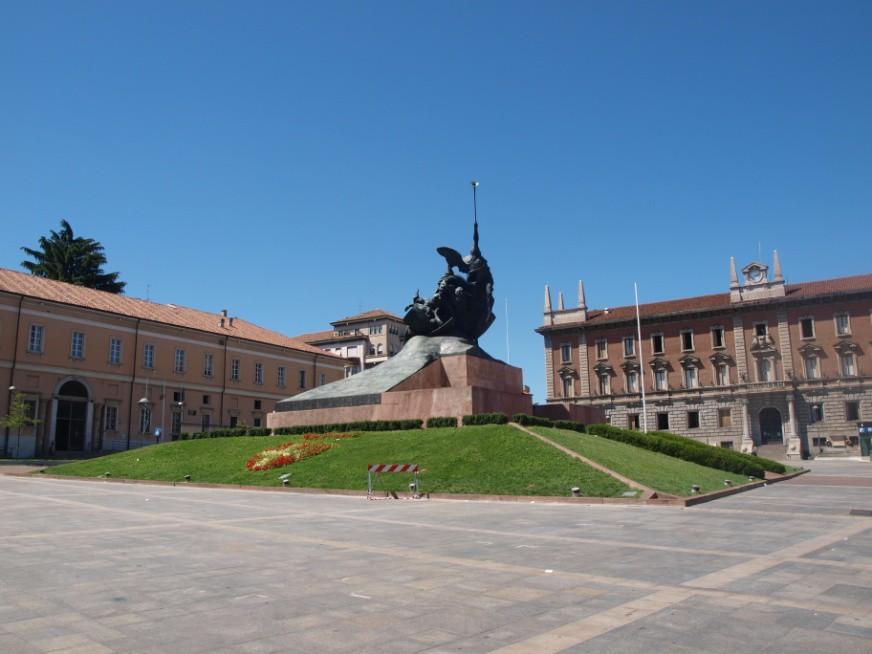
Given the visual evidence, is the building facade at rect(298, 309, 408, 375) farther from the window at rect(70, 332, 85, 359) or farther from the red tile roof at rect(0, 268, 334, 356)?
the window at rect(70, 332, 85, 359)

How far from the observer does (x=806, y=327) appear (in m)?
68.8

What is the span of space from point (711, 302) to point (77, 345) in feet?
202

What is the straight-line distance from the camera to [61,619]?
6.01 meters

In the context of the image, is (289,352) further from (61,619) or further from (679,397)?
(61,619)

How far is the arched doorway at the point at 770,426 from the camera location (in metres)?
68.9

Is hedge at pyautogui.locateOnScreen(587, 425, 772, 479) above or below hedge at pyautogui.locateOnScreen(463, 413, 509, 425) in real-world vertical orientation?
below

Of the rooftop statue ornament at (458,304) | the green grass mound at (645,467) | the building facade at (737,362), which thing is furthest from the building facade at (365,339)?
the green grass mound at (645,467)

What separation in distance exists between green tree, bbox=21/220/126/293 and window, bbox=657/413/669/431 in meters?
58.5

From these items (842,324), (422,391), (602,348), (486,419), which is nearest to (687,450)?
(486,419)

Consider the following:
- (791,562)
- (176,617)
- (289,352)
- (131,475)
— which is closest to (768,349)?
(289,352)

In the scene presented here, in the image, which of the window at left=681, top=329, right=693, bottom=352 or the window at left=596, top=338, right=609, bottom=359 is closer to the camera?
the window at left=681, top=329, right=693, bottom=352

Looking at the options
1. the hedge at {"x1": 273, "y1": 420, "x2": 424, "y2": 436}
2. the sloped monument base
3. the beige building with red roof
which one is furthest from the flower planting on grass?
the beige building with red roof

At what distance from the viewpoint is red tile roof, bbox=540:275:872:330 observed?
6794 centimetres

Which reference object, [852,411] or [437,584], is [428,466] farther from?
[852,411]
